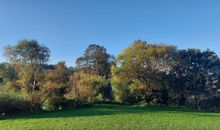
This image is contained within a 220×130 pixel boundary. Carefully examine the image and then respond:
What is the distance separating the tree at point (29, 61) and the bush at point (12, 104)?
1.10 meters

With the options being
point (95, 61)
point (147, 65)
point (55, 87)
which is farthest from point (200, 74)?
point (55, 87)

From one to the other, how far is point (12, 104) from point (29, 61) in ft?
30.8

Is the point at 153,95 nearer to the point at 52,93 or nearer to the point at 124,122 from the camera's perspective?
the point at 52,93

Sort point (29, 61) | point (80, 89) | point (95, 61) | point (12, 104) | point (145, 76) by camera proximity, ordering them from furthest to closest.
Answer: point (95, 61)
point (145, 76)
point (29, 61)
point (80, 89)
point (12, 104)

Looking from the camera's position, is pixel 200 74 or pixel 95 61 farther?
pixel 95 61

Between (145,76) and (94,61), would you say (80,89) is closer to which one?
(145,76)

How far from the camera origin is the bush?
27755 millimetres

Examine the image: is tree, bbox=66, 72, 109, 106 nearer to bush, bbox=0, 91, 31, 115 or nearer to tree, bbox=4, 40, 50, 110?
tree, bbox=4, 40, 50, 110

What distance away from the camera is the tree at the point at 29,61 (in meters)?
31.7

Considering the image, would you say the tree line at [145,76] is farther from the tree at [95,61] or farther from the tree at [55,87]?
the tree at [95,61]

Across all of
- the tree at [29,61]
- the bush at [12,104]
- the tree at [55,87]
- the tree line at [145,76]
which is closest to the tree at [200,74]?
the tree line at [145,76]

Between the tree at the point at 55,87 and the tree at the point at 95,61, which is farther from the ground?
the tree at the point at 95,61

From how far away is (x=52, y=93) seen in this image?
3219 cm

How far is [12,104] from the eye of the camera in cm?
2819
